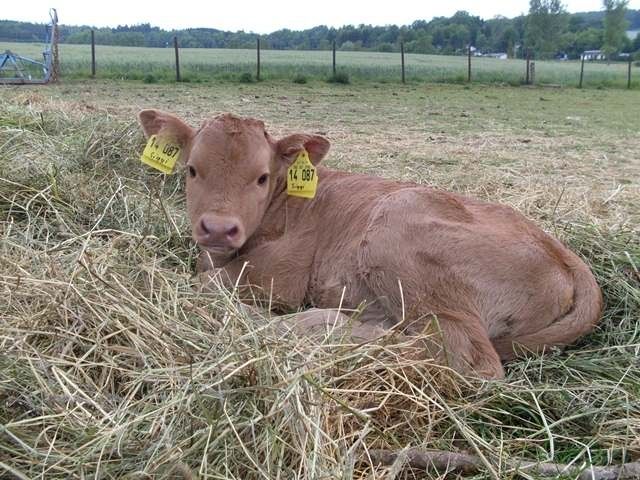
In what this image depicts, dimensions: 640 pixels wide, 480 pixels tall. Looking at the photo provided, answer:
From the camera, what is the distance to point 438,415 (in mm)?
2824

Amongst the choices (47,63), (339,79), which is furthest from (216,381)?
(339,79)

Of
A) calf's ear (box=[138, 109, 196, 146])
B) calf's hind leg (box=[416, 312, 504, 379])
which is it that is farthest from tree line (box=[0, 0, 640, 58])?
calf's hind leg (box=[416, 312, 504, 379])

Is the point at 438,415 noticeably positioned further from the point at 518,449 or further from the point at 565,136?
the point at 565,136

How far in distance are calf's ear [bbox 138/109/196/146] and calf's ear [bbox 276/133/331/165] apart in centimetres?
66

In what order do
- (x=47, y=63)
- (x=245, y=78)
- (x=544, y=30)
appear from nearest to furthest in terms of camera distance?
(x=47, y=63) < (x=245, y=78) < (x=544, y=30)

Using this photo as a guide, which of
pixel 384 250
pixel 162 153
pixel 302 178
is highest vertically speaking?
pixel 162 153

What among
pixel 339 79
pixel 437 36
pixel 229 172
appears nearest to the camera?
pixel 229 172

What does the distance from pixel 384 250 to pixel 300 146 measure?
4.01 ft

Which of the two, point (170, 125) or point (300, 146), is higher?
A: point (170, 125)

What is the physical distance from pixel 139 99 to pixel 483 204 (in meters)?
14.7

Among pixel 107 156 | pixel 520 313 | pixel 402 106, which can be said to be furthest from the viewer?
pixel 402 106

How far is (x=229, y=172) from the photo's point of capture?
13.6 ft

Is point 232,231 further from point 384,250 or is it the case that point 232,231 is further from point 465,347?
point 465,347

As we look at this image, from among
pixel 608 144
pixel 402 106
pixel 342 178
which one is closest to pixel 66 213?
pixel 342 178
